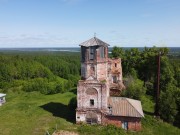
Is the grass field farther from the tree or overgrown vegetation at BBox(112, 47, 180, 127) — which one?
overgrown vegetation at BBox(112, 47, 180, 127)

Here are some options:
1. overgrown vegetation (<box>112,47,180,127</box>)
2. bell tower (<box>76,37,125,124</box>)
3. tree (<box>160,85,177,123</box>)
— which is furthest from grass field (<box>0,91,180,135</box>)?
overgrown vegetation (<box>112,47,180,127</box>)

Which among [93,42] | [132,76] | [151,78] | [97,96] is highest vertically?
[93,42]

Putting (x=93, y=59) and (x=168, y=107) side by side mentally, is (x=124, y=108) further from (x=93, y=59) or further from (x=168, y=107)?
(x=168, y=107)

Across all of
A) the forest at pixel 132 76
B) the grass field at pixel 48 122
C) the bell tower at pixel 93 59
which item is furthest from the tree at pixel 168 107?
the bell tower at pixel 93 59

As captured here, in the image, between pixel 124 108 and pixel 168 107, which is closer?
pixel 124 108

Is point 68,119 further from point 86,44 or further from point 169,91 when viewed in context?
point 169,91

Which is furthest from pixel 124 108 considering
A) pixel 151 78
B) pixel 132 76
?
pixel 151 78
